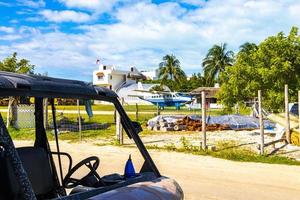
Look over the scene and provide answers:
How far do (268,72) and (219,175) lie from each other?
475 inches

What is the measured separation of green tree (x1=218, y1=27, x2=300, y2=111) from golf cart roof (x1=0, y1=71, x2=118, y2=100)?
18476mm

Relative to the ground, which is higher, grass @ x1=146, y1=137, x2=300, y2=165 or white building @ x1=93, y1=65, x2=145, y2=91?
white building @ x1=93, y1=65, x2=145, y2=91

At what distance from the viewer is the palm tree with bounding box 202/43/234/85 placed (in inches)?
3019

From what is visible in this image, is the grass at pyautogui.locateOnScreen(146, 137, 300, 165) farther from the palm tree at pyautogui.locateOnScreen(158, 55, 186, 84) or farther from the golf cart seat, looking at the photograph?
the palm tree at pyautogui.locateOnScreen(158, 55, 186, 84)

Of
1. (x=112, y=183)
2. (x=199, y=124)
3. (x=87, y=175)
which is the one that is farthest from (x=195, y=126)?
(x=112, y=183)

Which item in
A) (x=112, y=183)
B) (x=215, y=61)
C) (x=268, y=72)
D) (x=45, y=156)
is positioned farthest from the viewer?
(x=215, y=61)

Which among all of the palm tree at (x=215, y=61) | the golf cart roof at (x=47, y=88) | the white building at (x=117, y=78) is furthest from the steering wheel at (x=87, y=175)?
the white building at (x=117, y=78)

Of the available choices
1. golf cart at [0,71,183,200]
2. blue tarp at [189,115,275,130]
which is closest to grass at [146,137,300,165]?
blue tarp at [189,115,275,130]

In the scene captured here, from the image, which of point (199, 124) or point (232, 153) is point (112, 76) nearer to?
point (199, 124)

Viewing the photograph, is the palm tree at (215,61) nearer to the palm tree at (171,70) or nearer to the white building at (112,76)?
the palm tree at (171,70)

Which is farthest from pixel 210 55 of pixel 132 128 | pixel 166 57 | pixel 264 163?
pixel 132 128

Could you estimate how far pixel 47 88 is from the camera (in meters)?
2.71

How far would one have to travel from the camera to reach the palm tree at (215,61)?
3019 inches

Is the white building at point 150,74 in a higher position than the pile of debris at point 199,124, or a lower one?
higher
